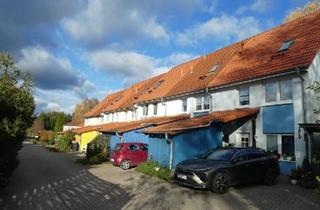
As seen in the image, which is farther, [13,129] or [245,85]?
[245,85]

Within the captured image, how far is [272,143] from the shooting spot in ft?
57.6

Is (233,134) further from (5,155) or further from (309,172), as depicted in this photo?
(5,155)

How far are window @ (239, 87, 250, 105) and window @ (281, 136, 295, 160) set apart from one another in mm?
3560

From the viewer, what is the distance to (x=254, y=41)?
82.1 ft

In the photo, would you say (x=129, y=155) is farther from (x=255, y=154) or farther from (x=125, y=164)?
(x=255, y=154)

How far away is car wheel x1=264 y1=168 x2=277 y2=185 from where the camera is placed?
46.7 ft

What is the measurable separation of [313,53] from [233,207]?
9.96 metres

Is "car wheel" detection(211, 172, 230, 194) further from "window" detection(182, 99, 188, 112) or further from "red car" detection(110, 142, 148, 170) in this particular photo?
"window" detection(182, 99, 188, 112)

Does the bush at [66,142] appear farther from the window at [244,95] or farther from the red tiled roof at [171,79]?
the window at [244,95]

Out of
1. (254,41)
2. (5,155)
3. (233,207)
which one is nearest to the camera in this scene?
(233,207)

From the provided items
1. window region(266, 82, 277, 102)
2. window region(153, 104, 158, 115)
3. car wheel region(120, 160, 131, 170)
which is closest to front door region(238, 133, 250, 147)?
window region(266, 82, 277, 102)

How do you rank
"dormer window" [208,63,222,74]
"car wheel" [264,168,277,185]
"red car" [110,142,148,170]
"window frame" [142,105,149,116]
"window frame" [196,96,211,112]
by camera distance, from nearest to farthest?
1. "car wheel" [264,168,277,185]
2. "red car" [110,142,148,170]
3. "window frame" [196,96,211,112]
4. "dormer window" [208,63,222,74]
5. "window frame" [142,105,149,116]

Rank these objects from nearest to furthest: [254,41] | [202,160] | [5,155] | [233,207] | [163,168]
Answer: [233,207]
[5,155]
[202,160]
[163,168]
[254,41]

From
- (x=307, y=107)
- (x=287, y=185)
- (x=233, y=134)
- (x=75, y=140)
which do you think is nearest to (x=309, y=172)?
(x=287, y=185)
